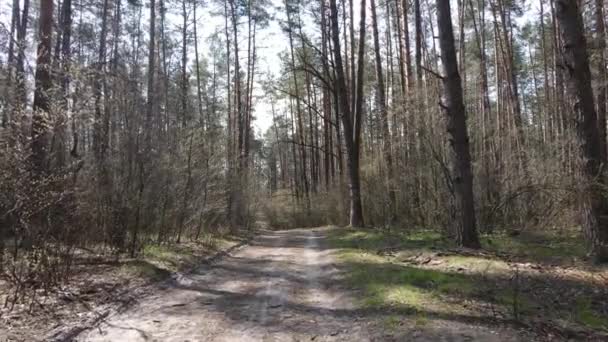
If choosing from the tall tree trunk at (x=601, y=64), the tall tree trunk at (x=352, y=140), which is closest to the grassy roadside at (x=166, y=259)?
the tall tree trunk at (x=352, y=140)

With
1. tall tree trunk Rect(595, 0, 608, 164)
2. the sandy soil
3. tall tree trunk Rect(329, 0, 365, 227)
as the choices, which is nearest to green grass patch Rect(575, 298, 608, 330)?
the sandy soil

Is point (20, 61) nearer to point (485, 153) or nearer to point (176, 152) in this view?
point (176, 152)

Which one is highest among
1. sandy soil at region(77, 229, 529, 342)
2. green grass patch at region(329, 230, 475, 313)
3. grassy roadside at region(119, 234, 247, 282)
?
grassy roadside at region(119, 234, 247, 282)

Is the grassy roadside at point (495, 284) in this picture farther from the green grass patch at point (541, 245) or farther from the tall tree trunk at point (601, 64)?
the tall tree trunk at point (601, 64)

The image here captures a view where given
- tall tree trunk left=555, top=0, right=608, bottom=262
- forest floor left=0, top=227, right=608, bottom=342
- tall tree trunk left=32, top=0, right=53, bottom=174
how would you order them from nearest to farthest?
forest floor left=0, top=227, right=608, bottom=342
tall tree trunk left=555, top=0, right=608, bottom=262
tall tree trunk left=32, top=0, right=53, bottom=174

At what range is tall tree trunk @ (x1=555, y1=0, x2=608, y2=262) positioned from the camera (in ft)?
19.9

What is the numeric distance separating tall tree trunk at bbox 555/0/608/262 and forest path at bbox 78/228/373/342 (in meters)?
3.41

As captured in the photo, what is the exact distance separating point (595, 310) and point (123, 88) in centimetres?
853

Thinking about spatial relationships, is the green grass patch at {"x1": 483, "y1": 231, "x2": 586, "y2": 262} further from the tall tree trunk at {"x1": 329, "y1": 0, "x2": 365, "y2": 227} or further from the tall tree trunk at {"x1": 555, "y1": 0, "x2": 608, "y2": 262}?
the tall tree trunk at {"x1": 329, "y1": 0, "x2": 365, "y2": 227}

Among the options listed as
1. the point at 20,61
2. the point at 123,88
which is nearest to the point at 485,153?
the point at 123,88

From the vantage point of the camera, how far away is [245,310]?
5859mm

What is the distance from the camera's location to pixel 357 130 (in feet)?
59.7

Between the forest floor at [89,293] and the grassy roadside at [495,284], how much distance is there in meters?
3.24

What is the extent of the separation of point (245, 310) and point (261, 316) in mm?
384
